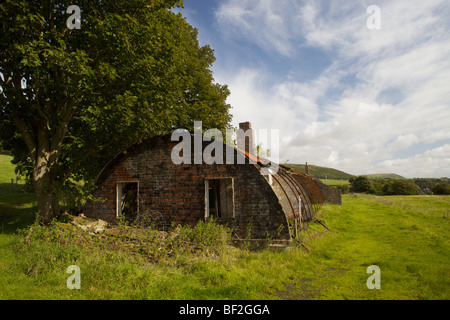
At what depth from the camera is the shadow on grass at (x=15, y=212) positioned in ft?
39.2

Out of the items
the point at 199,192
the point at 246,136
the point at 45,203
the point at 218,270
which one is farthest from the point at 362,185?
the point at 45,203

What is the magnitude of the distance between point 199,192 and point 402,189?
5414cm

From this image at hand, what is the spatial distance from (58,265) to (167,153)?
5.58m

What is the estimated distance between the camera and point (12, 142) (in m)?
11.3

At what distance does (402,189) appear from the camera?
161ft

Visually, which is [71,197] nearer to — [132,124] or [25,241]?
[25,241]

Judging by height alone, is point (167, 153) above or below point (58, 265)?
above

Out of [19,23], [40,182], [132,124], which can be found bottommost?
[40,182]

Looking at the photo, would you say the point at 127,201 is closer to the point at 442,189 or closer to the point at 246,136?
the point at 246,136

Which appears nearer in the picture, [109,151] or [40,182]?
[40,182]

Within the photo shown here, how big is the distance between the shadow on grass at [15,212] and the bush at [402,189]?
58401 mm

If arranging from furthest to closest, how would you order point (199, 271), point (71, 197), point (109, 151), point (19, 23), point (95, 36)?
1. point (109, 151)
2. point (71, 197)
3. point (95, 36)
4. point (19, 23)
5. point (199, 271)

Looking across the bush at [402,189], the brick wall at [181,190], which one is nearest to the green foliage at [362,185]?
the bush at [402,189]
